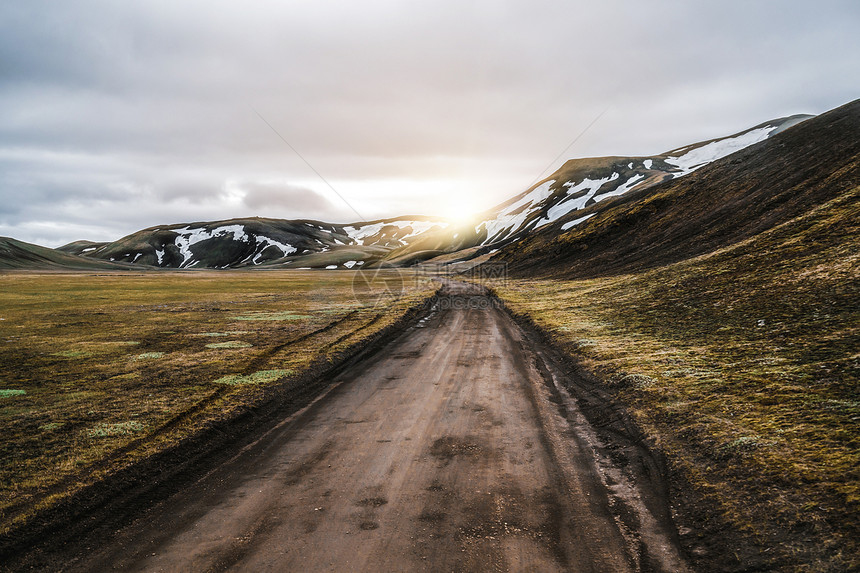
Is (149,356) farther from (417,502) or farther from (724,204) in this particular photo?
(724,204)

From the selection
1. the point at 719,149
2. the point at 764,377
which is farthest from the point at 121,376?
the point at 719,149

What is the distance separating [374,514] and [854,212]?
33.7m

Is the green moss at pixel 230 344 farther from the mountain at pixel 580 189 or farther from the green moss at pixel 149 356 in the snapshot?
the mountain at pixel 580 189

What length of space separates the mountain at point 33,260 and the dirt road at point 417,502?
208185mm

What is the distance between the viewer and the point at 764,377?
11828mm

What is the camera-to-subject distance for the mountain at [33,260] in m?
164

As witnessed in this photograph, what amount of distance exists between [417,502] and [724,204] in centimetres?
5914

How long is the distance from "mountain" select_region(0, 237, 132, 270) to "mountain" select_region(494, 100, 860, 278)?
642 ft

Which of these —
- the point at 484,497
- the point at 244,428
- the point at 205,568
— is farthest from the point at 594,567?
the point at 244,428

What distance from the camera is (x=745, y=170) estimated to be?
189 feet

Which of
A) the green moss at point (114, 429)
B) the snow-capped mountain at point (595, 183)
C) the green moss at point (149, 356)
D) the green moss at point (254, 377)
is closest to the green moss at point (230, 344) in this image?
the green moss at point (149, 356)

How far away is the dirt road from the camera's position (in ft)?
20.0

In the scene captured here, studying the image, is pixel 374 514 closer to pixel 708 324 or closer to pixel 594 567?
pixel 594 567

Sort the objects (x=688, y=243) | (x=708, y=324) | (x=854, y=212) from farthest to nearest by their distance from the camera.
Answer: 1. (x=688, y=243)
2. (x=854, y=212)
3. (x=708, y=324)
